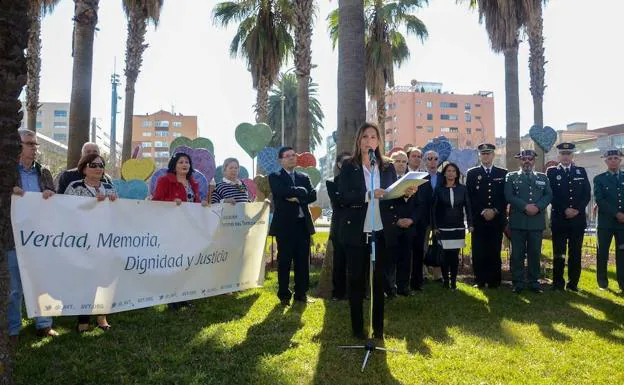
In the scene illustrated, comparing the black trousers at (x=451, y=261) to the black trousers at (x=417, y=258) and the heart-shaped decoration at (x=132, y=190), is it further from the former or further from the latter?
the heart-shaped decoration at (x=132, y=190)

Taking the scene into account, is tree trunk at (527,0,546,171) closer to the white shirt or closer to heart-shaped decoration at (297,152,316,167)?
heart-shaped decoration at (297,152,316,167)


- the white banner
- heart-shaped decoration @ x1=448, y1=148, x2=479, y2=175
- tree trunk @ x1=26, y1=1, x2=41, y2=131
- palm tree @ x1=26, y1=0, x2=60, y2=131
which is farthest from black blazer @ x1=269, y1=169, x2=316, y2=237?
tree trunk @ x1=26, y1=1, x2=41, y2=131

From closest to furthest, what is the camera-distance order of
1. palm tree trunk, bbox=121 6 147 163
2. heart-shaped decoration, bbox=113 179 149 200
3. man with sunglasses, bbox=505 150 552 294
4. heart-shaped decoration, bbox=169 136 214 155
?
man with sunglasses, bbox=505 150 552 294, heart-shaped decoration, bbox=113 179 149 200, heart-shaped decoration, bbox=169 136 214 155, palm tree trunk, bbox=121 6 147 163

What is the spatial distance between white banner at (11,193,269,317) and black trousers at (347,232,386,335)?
6.81 ft

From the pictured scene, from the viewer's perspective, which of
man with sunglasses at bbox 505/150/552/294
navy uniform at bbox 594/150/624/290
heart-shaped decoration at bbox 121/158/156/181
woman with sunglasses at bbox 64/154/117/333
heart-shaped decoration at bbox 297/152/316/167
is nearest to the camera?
woman with sunglasses at bbox 64/154/117/333

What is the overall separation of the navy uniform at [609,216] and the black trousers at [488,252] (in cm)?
163

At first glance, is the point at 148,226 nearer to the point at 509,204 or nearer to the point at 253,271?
the point at 253,271

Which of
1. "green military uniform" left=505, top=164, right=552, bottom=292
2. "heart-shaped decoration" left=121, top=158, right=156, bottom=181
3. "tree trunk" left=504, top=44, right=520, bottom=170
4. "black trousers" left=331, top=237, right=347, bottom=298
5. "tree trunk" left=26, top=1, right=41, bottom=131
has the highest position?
"tree trunk" left=26, top=1, right=41, bottom=131

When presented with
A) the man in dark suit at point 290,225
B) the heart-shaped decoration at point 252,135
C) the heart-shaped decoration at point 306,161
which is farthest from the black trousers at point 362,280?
the heart-shaped decoration at point 306,161

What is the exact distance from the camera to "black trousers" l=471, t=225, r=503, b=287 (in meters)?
7.86

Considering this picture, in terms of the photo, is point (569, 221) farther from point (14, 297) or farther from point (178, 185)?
point (14, 297)

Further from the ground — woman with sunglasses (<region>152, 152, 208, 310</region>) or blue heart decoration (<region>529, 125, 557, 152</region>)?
blue heart decoration (<region>529, 125, 557, 152</region>)

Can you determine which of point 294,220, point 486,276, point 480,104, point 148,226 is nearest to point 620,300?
point 486,276

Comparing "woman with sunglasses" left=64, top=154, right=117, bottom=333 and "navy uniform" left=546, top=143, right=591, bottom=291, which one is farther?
"navy uniform" left=546, top=143, right=591, bottom=291
